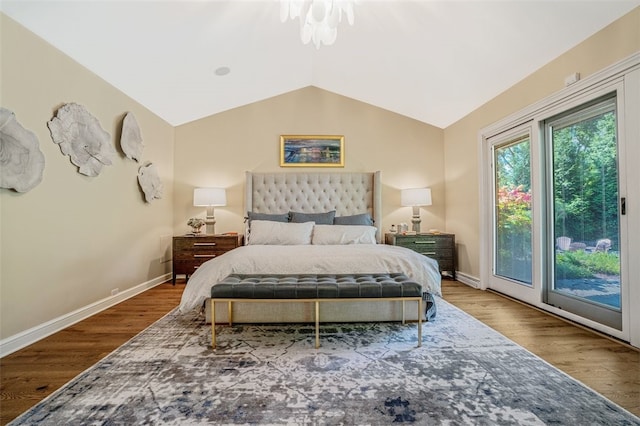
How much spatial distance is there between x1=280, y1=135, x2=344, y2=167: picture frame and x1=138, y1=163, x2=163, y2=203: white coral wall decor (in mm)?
1854

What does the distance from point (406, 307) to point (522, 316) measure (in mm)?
1298

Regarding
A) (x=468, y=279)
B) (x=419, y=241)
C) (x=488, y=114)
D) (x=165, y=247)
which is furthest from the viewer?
(x=165, y=247)

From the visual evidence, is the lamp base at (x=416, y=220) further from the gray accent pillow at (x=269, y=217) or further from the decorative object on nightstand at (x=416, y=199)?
the gray accent pillow at (x=269, y=217)

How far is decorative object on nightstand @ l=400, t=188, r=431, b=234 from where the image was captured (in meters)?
4.55

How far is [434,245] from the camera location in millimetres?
4406

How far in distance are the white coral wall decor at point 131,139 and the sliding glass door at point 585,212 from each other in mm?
4669

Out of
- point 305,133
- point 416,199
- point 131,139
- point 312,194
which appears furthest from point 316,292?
point 305,133

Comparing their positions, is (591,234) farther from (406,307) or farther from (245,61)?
(245,61)

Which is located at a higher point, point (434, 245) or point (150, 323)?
point (434, 245)

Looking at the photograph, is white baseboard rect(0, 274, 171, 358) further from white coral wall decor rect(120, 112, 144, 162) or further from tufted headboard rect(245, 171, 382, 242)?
tufted headboard rect(245, 171, 382, 242)

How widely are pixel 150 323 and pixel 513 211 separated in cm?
415

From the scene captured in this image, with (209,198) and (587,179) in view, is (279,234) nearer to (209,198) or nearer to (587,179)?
(209,198)

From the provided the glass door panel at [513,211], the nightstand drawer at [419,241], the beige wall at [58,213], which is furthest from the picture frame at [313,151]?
the glass door panel at [513,211]

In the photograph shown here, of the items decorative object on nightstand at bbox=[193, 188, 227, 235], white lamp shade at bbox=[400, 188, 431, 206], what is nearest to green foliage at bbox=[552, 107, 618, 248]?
white lamp shade at bbox=[400, 188, 431, 206]
